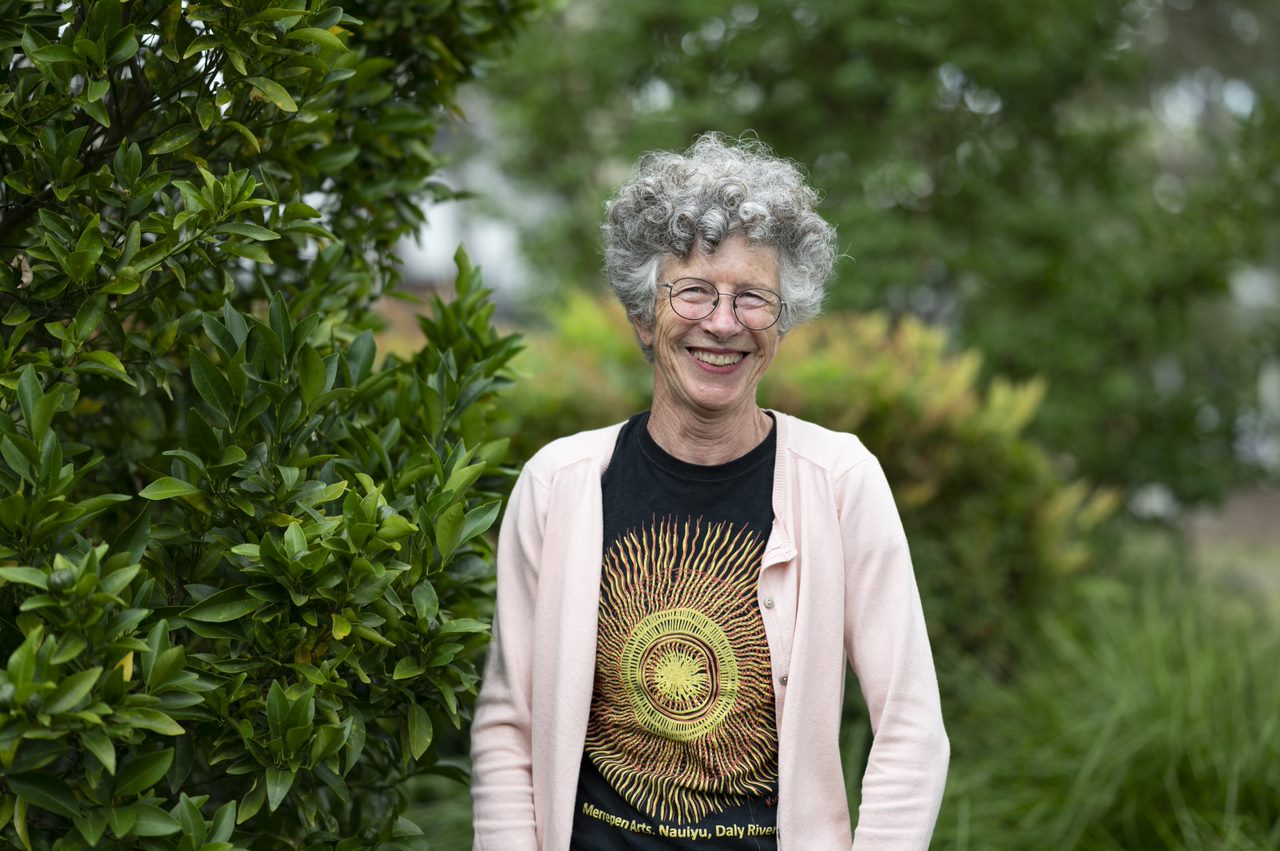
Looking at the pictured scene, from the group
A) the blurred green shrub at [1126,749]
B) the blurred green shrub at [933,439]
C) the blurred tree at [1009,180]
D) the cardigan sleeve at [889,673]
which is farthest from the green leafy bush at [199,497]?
the blurred tree at [1009,180]

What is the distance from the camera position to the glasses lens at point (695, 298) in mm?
2293

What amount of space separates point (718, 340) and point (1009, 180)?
643 centimetres

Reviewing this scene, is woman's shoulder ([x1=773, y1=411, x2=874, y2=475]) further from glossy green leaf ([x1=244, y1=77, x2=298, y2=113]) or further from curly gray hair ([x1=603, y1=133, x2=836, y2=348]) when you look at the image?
glossy green leaf ([x1=244, y1=77, x2=298, y2=113])

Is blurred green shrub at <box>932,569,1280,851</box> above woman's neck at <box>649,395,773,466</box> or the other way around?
the other way around

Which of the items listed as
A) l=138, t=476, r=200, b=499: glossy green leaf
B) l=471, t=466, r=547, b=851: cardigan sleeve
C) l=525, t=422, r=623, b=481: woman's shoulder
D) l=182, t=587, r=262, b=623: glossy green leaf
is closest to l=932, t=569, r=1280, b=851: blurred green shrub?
l=471, t=466, r=547, b=851: cardigan sleeve

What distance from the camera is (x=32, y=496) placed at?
1.95 m

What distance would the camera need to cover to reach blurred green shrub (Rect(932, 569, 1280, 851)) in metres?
4.12

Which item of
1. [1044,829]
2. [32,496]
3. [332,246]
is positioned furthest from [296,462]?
[1044,829]

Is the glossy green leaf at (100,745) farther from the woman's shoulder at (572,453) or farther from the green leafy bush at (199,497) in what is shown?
the woman's shoulder at (572,453)

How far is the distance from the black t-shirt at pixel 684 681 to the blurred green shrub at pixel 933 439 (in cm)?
273

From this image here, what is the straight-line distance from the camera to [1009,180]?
321 inches

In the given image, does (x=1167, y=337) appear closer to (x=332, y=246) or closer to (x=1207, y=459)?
(x=1207, y=459)

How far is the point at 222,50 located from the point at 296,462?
2.44 ft

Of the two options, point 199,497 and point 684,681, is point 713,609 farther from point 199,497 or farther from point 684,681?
point 199,497
